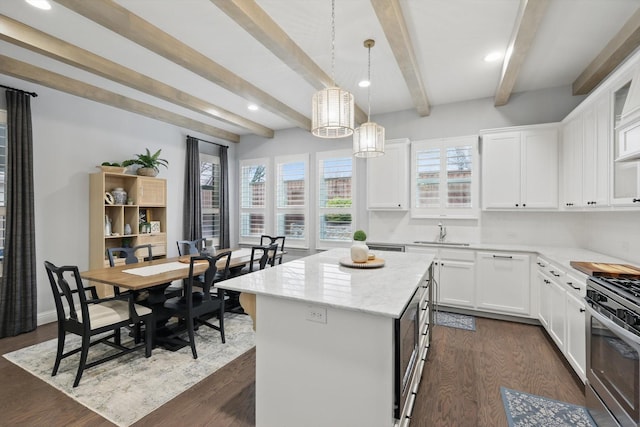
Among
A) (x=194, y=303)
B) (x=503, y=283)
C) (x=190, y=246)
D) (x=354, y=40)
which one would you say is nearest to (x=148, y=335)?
(x=194, y=303)

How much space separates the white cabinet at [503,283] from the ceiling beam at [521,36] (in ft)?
6.84

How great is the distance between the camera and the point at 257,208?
248 inches

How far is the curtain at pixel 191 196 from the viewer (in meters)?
5.39

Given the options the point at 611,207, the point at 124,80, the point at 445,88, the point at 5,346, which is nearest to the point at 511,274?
the point at 611,207

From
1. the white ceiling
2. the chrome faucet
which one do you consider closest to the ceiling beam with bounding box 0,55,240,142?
the white ceiling

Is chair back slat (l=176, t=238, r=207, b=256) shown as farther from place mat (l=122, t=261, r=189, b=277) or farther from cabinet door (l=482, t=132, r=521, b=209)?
cabinet door (l=482, t=132, r=521, b=209)

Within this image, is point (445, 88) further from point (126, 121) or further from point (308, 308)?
point (126, 121)

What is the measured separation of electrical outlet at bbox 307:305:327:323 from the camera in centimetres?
160

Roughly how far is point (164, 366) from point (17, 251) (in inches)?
89.8

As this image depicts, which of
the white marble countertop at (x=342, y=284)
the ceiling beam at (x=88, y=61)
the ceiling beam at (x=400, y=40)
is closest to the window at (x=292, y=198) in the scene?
the ceiling beam at (x=88, y=61)

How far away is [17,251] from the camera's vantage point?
331cm

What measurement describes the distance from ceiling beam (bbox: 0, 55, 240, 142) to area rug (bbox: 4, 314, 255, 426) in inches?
110

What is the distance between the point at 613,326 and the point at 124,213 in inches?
208

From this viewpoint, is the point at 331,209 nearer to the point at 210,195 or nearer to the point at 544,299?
the point at 210,195
